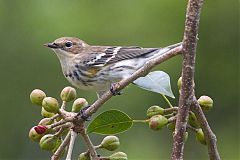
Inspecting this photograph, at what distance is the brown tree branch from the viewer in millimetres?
1570

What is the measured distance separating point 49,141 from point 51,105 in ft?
0.31

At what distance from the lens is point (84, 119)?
5.78ft

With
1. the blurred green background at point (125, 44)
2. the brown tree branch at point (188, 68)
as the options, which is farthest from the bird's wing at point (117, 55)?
the blurred green background at point (125, 44)

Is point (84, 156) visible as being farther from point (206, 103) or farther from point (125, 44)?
point (125, 44)

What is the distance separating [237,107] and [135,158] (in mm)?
1626

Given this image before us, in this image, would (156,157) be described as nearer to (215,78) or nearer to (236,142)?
(236,142)

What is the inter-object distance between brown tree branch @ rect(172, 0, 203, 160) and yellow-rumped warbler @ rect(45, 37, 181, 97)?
1.35 m

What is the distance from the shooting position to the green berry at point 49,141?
185 centimetres

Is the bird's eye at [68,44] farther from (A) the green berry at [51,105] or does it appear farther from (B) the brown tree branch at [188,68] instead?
(B) the brown tree branch at [188,68]

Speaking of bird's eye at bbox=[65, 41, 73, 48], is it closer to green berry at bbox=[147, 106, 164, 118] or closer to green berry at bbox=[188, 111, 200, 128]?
green berry at bbox=[147, 106, 164, 118]

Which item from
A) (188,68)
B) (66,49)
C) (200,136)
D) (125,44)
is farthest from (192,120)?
(125,44)

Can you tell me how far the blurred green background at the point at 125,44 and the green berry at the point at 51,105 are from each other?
3.06m

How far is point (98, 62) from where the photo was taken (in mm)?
3250

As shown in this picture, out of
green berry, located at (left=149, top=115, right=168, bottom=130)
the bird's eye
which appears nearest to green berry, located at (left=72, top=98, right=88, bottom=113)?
Result: green berry, located at (left=149, top=115, right=168, bottom=130)
